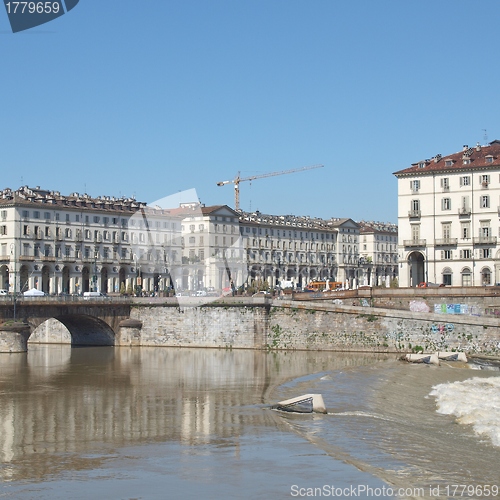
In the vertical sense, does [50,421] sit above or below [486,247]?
below

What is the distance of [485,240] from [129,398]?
49.5 meters

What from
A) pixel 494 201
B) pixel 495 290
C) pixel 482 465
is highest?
pixel 494 201

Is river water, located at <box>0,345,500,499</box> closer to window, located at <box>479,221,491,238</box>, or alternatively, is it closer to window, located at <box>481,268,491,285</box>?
window, located at <box>481,268,491,285</box>

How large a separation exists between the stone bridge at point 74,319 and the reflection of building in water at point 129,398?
2463 millimetres

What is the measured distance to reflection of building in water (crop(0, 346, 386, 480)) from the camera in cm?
3003

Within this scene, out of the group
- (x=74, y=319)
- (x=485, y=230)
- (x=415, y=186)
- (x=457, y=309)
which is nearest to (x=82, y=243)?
(x=74, y=319)

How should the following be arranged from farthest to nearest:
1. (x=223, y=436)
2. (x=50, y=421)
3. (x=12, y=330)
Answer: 1. (x=12, y=330)
2. (x=50, y=421)
3. (x=223, y=436)

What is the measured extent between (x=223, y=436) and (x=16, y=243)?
91084mm

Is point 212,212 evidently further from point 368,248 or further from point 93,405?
point 93,405

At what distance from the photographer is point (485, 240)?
82.8 m

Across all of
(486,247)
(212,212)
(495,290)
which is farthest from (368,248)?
(495,290)

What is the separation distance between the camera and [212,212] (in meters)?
141

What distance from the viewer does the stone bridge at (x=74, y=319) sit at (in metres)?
68.2

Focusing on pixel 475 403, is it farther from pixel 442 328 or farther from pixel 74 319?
pixel 74 319
